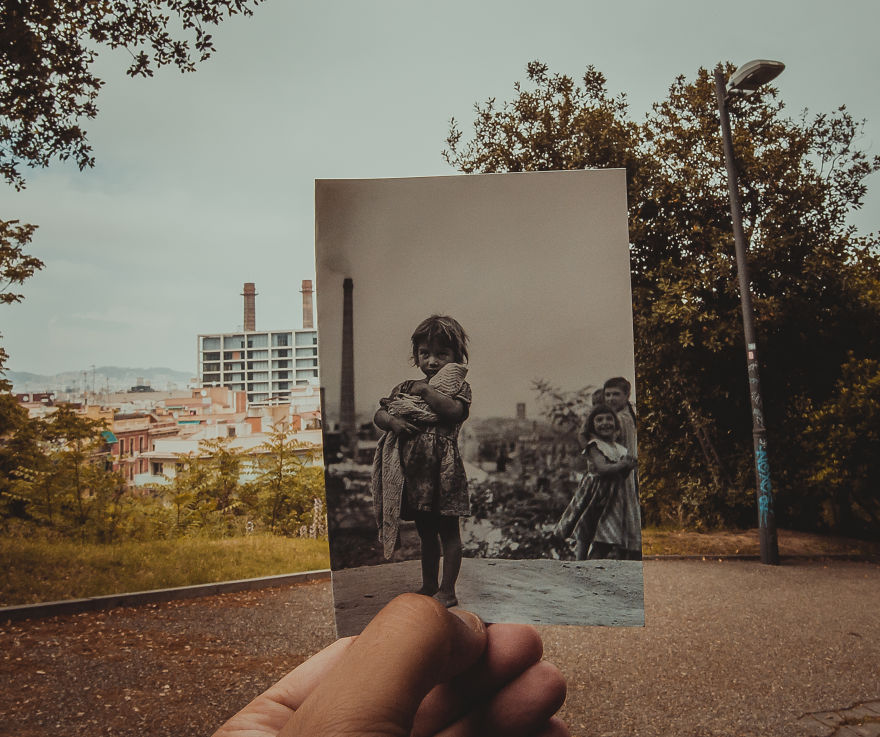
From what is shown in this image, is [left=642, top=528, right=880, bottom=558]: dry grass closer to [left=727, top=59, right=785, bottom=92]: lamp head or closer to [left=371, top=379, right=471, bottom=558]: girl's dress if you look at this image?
[left=727, top=59, right=785, bottom=92]: lamp head

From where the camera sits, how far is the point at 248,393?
6398mm

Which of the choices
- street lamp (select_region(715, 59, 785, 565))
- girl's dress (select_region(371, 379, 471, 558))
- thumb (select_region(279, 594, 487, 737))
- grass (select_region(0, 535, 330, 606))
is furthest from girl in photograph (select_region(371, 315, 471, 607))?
grass (select_region(0, 535, 330, 606))

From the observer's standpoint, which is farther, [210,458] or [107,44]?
[210,458]

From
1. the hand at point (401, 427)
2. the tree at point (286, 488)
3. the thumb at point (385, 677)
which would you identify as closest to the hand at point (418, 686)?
the thumb at point (385, 677)

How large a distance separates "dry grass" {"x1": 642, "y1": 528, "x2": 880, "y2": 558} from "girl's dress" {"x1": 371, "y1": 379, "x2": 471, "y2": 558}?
4.60 m

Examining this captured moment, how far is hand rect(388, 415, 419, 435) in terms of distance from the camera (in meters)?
0.97

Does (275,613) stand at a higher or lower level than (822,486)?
lower

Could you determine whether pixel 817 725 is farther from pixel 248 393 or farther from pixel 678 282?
pixel 248 393

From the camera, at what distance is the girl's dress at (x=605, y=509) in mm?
931

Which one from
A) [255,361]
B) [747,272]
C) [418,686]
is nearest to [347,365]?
[418,686]

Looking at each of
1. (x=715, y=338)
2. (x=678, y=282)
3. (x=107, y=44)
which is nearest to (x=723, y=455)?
(x=715, y=338)

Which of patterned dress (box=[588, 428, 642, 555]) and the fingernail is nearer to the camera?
the fingernail

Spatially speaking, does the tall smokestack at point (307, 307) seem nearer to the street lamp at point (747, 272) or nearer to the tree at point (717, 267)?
the tree at point (717, 267)

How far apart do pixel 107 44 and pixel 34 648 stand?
3687mm
